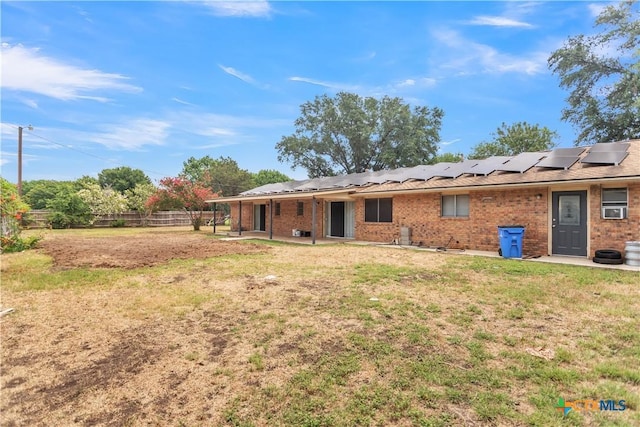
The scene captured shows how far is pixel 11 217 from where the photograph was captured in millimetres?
10945

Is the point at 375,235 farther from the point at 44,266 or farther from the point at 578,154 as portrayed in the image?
the point at 44,266

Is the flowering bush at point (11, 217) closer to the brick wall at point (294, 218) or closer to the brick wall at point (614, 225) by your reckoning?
the brick wall at point (294, 218)

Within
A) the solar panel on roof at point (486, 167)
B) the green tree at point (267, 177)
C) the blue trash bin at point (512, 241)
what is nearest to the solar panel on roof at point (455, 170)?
the solar panel on roof at point (486, 167)

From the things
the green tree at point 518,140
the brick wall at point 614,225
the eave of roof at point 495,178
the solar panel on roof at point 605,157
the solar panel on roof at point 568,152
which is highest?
the green tree at point 518,140

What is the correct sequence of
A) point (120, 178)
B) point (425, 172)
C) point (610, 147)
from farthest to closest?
1. point (120, 178)
2. point (425, 172)
3. point (610, 147)

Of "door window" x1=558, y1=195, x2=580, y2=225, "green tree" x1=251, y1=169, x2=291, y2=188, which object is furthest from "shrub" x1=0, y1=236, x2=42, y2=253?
"green tree" x1=251, y1=169, x2=291, y2=188

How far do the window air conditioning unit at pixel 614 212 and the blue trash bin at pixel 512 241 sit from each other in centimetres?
208

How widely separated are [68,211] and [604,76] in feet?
127

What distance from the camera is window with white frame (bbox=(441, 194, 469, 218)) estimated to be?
12.3m

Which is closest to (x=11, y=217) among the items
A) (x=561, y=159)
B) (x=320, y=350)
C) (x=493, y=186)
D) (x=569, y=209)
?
(x=320, y=350)

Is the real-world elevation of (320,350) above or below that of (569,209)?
below

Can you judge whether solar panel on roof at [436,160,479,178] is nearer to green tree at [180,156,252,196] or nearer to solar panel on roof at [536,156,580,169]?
solar panel on roof at [536,156,580,169]

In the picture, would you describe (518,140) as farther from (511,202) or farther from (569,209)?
(569,209)

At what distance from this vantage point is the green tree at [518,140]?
1144 inches
